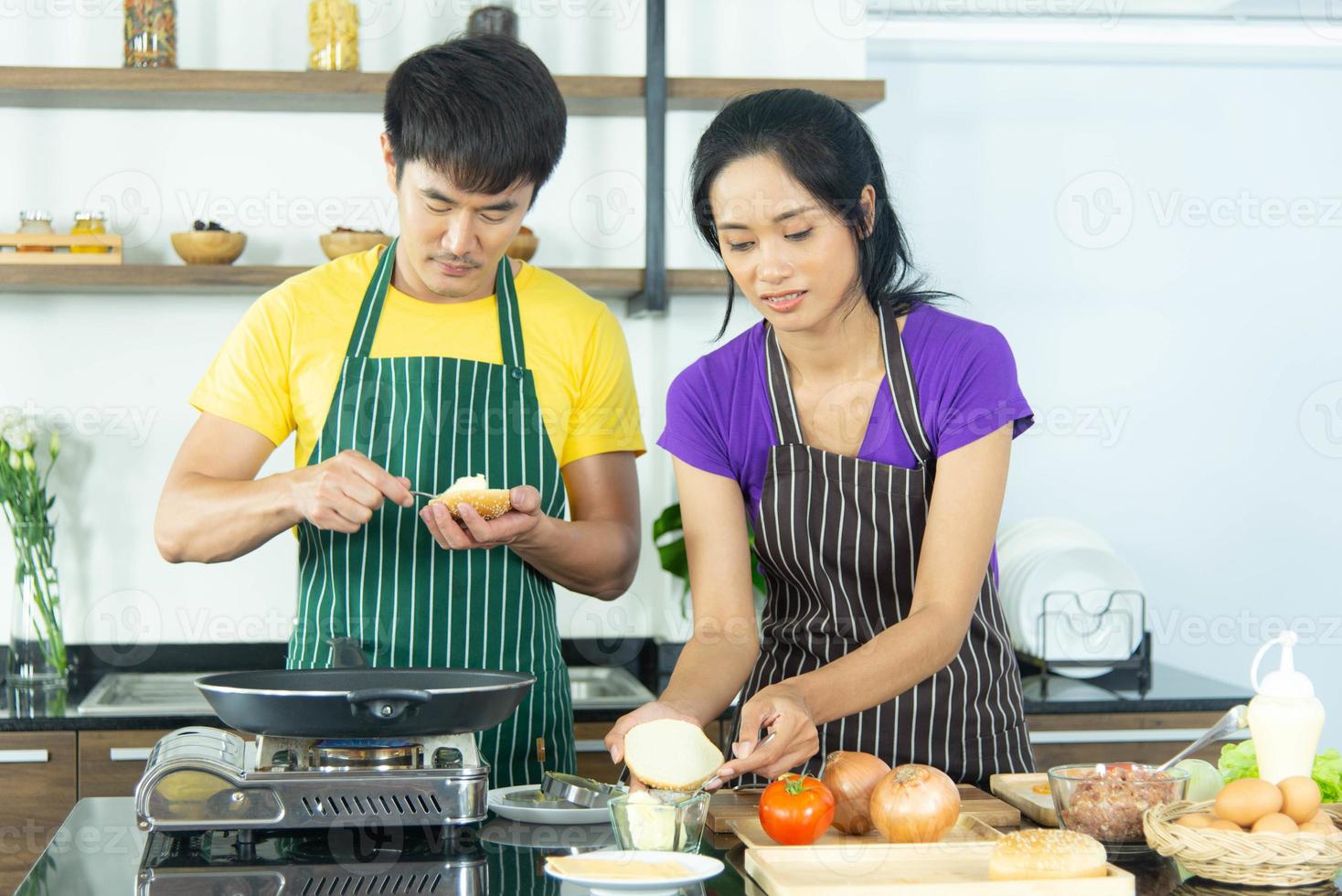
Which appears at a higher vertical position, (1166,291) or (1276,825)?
(1166,291)

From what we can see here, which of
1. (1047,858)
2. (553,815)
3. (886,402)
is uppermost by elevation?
(886,402)

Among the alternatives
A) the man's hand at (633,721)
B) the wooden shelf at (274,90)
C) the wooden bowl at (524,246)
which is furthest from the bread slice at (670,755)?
the wooden shelf at (274,90)

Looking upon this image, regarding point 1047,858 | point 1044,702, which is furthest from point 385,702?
point 1044,702

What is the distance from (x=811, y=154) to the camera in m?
1.86

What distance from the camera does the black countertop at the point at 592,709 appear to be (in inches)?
110

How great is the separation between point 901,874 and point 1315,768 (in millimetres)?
593

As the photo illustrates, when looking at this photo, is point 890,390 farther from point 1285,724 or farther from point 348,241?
point 348,241

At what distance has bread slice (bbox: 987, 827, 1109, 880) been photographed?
1.35m

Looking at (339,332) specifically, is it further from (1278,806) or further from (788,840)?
(1278,806)

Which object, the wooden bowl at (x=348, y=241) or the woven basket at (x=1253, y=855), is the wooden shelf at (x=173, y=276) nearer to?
the wooden bowl at (x=348, y=241)

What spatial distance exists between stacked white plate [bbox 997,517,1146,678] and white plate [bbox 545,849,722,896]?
1862mm

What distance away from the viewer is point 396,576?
6.97 ft

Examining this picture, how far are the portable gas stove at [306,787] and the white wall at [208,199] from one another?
1.87 meters

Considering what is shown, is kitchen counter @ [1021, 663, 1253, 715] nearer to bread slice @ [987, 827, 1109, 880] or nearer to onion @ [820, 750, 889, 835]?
onion @ [820, 750, 889, 835]
